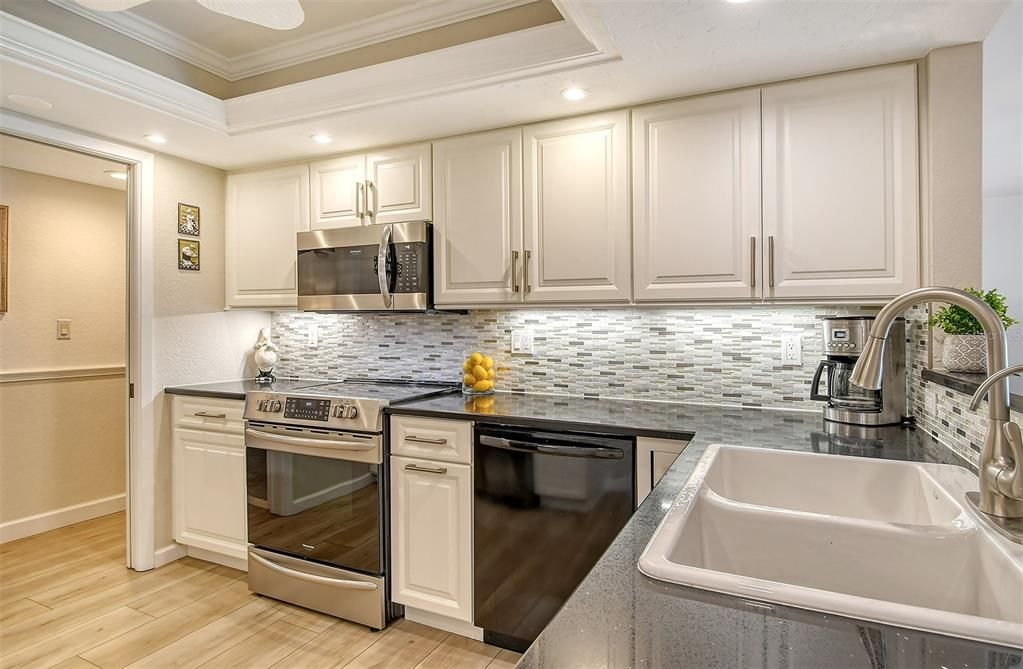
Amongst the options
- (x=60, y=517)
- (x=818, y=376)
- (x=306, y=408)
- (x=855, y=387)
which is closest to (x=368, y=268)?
(x=306, y=408)

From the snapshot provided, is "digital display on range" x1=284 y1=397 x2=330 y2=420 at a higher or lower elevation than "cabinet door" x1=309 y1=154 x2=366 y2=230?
lower

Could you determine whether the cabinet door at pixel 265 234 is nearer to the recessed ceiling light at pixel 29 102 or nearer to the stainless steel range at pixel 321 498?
the stainless steel range at pixel 321 498

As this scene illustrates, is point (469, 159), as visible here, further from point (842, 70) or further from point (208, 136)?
point (842, 70)

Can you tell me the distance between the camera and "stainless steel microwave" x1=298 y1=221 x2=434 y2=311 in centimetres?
261

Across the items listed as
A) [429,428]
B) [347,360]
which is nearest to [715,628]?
[429,428]

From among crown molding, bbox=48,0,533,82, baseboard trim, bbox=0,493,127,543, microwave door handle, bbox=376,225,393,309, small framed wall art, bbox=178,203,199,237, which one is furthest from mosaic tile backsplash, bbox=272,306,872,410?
baseboard trim, bbox=0,493,127,543

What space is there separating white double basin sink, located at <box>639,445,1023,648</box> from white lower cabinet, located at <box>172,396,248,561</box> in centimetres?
233

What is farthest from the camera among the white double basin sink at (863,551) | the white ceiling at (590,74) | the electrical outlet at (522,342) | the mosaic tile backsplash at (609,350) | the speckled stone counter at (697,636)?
the electrical outlet at (522,342)

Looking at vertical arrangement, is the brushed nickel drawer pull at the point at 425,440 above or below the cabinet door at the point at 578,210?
below

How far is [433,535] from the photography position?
223 centimetres

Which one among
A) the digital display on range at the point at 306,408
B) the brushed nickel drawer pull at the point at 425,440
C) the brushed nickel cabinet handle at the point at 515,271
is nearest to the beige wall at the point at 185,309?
the digital display on range at the point at 306,408

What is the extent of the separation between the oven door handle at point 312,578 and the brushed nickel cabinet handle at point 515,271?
1383 mm

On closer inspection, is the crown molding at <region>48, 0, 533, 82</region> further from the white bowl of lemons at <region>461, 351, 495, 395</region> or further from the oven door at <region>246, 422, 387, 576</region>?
the oven door at <region>246, 422, 387, 576</region>

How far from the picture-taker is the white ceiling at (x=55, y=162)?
108 inches
